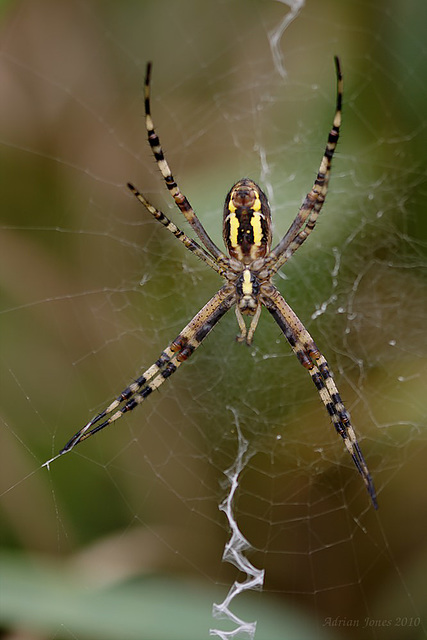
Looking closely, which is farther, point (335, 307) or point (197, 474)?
point (335, 307)

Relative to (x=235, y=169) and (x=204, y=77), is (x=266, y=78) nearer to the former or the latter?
(x=204, y=77)

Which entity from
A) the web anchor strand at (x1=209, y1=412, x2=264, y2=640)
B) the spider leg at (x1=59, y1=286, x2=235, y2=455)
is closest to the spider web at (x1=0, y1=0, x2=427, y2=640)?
the web anchor strand at (x1=209, y1=412, x2=264, y2=640)

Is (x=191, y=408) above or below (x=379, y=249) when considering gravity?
below

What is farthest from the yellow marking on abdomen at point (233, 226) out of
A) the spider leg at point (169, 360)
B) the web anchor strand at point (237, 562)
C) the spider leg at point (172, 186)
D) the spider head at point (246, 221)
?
the web anchor strand at point (237, 562)

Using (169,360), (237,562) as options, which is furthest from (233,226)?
(237,562)

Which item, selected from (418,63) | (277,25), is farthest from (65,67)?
(418,63)

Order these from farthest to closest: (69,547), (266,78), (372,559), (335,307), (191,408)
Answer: (266,78) < (335,307) < (191,408) < (372,559) < (69,547)

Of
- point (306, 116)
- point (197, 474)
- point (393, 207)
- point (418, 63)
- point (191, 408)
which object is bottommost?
point (197, 474)

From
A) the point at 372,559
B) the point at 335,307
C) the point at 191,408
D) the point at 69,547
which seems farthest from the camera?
the point at 335,307
